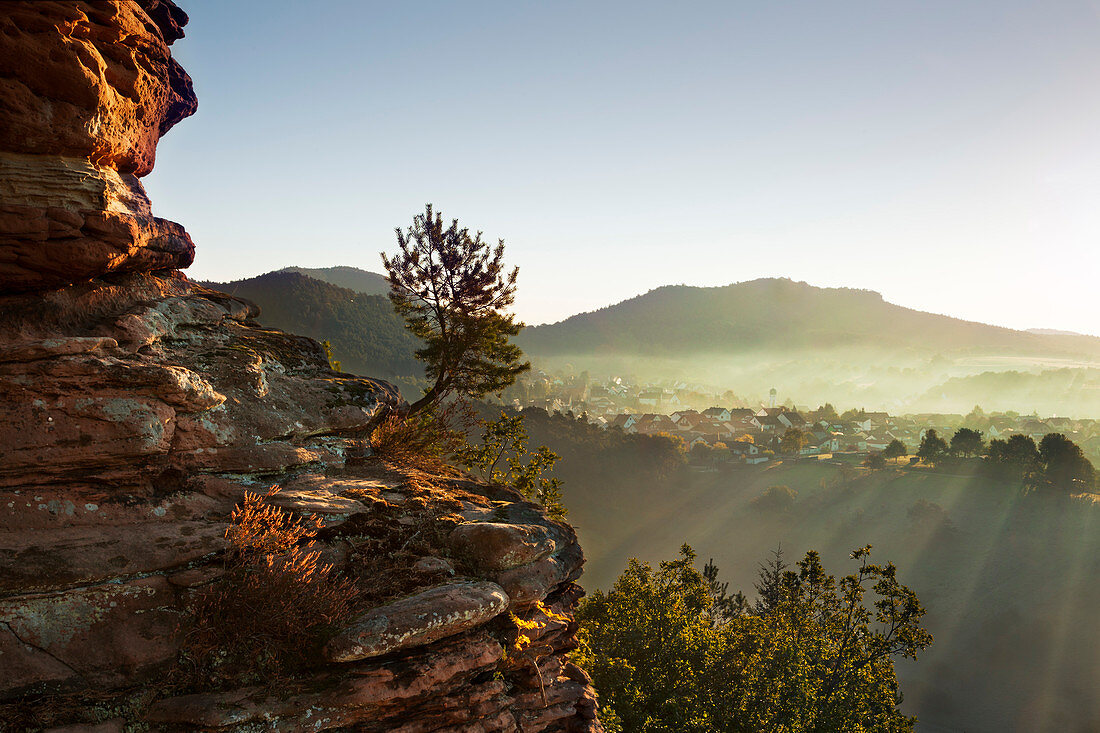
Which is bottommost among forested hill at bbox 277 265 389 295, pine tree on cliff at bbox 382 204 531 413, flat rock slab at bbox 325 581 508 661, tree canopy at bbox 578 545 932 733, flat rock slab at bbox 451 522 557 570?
tree canopy at bbox 578 545 932 733

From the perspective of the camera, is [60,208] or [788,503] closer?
[60,208]

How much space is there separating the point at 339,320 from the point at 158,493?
81.8 m

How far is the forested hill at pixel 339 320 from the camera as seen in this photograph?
76.8 meters

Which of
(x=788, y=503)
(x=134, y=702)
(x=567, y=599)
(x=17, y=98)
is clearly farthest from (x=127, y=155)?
(x=788, y=503)

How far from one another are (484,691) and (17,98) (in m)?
10.3

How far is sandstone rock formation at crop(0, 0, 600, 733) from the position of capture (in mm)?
5855

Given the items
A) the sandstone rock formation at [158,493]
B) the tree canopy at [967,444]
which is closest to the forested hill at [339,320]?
the sandstone rock formation at [158,493]

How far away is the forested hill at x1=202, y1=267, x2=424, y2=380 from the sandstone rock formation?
215 feet

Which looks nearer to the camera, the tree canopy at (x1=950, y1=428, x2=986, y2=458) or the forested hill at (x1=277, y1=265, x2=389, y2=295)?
the tree canopy at (x1=950, y1=428, x2=986, y2=458)

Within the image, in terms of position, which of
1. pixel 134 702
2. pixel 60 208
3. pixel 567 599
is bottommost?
pixel 567 599

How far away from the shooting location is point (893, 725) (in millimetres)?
18359

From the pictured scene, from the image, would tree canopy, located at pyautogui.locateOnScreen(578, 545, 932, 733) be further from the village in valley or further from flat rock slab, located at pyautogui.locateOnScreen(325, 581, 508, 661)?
the village in valley

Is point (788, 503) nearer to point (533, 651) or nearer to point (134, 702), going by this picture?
point (533, 651)

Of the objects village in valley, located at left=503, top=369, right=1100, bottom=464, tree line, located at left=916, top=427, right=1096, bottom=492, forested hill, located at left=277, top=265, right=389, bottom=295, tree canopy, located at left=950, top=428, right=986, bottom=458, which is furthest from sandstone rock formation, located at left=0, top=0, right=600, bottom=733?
forested hill, located at left=277, top=265, right=389, bottom=295
